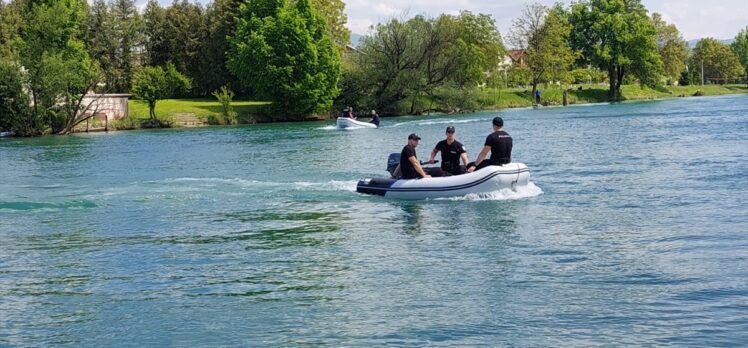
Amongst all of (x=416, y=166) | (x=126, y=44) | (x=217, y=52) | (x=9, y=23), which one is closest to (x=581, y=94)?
(x=217, y=52)

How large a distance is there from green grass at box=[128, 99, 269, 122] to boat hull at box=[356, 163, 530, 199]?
177 feet

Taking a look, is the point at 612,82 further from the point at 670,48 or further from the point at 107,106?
the point at 107,106

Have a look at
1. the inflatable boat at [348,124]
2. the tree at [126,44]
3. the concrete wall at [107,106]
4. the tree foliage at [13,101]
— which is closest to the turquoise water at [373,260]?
the inflatable boat at [348,124]

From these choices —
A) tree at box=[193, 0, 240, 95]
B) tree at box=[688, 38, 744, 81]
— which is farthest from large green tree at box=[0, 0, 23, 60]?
tree at box=[688, 38, 744, 81]

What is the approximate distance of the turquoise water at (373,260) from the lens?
10.8 m

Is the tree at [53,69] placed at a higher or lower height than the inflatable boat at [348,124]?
higher

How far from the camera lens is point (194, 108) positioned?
3098 inches

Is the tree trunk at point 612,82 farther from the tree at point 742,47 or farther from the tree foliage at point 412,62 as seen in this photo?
the tree at point 742,47

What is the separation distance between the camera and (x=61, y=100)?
66375 millimetres

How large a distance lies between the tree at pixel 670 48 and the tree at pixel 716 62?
15210 millimetres

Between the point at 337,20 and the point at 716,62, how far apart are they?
80.7 meters

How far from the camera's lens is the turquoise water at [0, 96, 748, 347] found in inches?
424

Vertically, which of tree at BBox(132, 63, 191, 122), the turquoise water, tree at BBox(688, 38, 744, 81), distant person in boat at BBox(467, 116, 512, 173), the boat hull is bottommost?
the turquoise water

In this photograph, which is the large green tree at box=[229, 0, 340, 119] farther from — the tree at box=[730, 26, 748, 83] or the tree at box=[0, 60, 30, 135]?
the tree at box=[730, 26, 748, 83]
